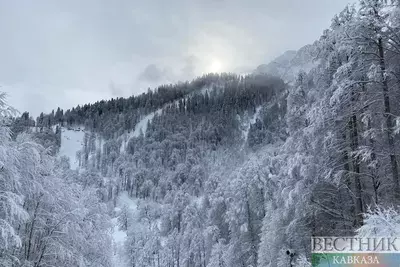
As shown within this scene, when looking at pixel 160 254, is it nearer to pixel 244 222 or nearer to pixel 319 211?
pixel 244 222

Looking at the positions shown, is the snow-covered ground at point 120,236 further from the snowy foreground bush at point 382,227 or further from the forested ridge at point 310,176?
the snowy foreground bush at point 382,227

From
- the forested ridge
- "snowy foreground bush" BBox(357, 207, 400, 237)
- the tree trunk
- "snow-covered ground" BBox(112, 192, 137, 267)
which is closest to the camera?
"snowy foreground bush" BBox(357, 207, 400, 237)

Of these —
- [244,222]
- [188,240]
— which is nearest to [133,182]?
[188,240]

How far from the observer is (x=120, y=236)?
92.2 meters

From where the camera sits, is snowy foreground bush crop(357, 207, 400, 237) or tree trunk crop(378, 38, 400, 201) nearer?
snowy foreground bush crop(357, 207, 400, 237)

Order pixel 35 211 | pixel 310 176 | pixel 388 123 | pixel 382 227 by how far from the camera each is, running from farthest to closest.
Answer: pixel 310 176 → pixel 35 211 → pixel 388 123 → pixel 382 227

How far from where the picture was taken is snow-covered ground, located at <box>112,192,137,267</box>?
1181 inches

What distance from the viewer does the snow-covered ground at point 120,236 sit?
30.0 metres

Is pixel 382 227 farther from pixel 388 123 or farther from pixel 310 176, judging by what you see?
pixel 310 176

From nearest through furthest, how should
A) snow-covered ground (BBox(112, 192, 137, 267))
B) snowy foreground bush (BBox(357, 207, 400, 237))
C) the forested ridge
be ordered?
1. snowy foreground bush (BBox(357, 207, 400, 237))
2. the forested ridge
3. snow-covered ground (BBox(112, 192, 137, 267))

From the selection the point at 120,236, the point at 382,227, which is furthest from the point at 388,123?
the point at 120,236

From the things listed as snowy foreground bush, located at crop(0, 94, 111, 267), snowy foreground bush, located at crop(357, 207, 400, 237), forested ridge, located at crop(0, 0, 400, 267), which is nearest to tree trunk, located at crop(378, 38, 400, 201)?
forested ridge, located at crop(0, 0, 400, 267)

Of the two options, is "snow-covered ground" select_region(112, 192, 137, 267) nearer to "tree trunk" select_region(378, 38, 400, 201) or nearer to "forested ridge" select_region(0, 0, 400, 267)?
"forested ridge" select_region(0, 0, 400, 267)

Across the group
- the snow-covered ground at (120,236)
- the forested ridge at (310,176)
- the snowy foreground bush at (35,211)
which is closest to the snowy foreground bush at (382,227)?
the forested ridge at (310,176)
